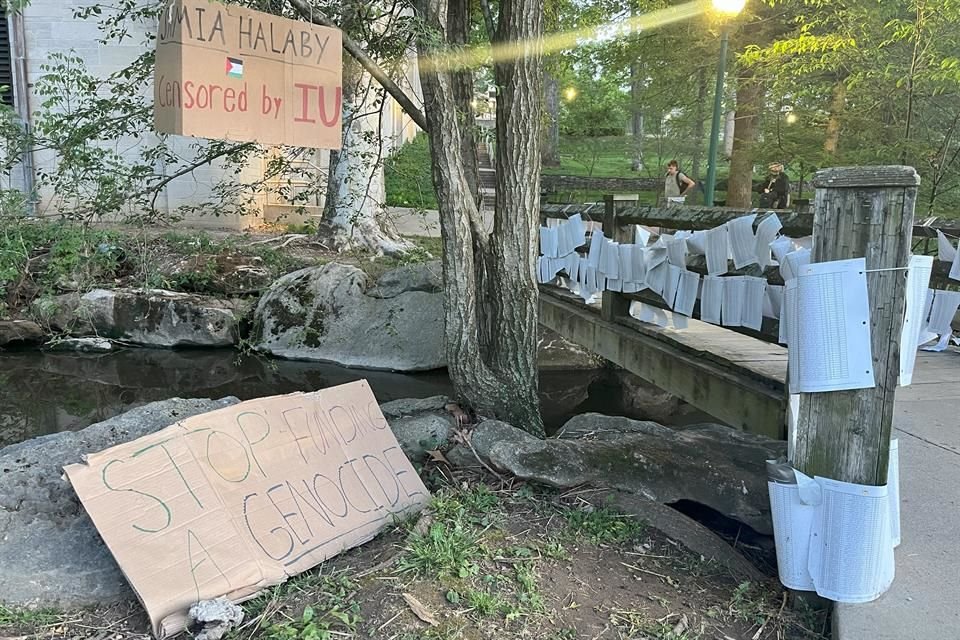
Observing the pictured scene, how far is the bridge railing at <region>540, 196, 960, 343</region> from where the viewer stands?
4328mm

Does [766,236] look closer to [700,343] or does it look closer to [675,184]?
[700,343]

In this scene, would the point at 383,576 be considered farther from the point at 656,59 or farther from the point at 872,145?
the point at 656,59

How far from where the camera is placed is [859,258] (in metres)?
2.26

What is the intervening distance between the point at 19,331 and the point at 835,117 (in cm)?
1237

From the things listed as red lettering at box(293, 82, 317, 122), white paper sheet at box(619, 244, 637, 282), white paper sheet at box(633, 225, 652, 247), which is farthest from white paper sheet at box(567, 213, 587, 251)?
red lettering at box(293, 82, 317, 122)

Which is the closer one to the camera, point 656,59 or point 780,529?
point 780,529

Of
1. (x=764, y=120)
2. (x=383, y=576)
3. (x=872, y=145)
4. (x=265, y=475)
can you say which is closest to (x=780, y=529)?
(x=383, y=576)

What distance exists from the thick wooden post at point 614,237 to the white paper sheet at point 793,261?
80.5 inches

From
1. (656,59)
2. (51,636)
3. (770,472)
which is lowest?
(51,636)

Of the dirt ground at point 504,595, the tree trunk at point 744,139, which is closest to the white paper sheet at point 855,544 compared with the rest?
the dirt ground at point 504,595

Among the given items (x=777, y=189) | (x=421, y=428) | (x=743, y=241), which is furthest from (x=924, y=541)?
(x=777, y=189)

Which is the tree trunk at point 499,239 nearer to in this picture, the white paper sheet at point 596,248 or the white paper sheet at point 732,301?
the white paper sheet at point 732,301

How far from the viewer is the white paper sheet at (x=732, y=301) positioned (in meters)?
4.50

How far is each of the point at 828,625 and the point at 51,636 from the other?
2622mm
